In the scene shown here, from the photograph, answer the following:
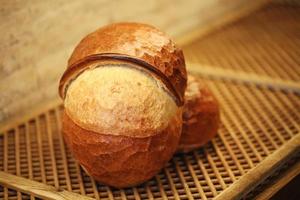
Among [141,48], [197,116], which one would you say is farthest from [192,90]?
[141,48]

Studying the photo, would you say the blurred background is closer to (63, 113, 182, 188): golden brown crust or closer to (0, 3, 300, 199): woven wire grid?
(0, 3, 300, 199): woven wire grid

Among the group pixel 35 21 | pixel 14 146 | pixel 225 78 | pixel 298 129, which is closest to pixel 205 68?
pixel 225 78

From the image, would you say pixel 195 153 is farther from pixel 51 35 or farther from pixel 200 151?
pixel 51 35

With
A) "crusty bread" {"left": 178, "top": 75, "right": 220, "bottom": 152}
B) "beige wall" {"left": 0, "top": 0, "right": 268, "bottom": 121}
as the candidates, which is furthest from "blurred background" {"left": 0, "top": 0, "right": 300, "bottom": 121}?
"crusty bread" {"left": 178, "top": 75, "right": 220, "bottom": 152}

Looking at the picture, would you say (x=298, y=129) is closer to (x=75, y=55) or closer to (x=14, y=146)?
(x=75, y=55)

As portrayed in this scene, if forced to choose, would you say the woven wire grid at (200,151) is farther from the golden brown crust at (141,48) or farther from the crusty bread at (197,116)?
the golden brown crust at (141,48)

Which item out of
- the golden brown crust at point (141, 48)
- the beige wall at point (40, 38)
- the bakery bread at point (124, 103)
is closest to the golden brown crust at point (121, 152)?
the bakery bread at point (124, 103)
